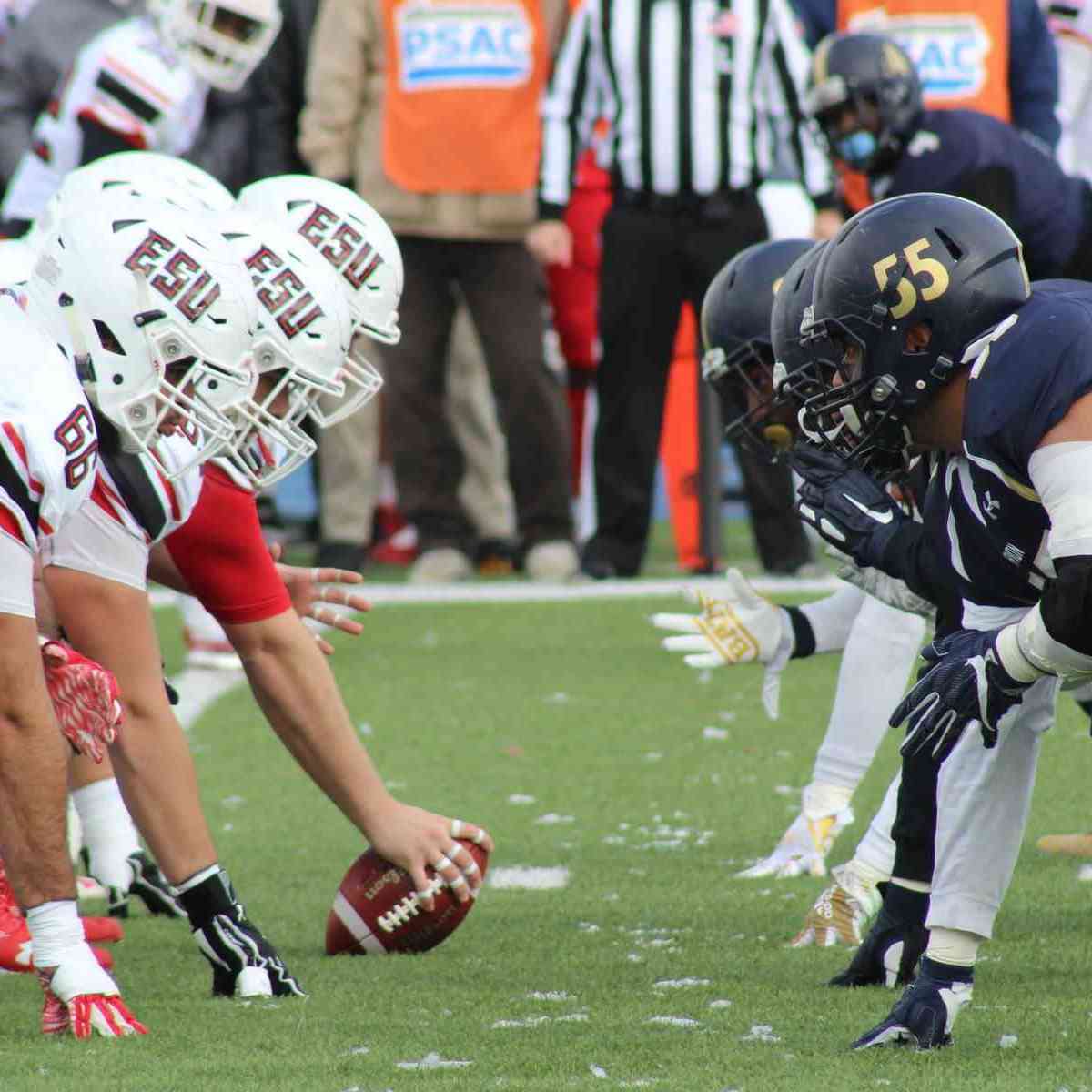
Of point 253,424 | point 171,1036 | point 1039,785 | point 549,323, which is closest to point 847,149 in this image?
point 1039,785

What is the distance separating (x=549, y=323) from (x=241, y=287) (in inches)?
270

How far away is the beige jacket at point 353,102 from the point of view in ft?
31.0

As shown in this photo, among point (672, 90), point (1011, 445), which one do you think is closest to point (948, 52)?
point (672, 90)

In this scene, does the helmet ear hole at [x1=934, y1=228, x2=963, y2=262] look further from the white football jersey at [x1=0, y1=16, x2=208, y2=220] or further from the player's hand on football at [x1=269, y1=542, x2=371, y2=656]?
the white football jersey at [x1=0, y1=16, x2=208, y2=220]

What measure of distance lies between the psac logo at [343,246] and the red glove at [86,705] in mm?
1307

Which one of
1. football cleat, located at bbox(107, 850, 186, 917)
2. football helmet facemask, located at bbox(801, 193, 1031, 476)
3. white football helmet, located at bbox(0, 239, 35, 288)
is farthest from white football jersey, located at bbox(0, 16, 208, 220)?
football helmet facemask, located at bbox(801, 193, 1031, 476)

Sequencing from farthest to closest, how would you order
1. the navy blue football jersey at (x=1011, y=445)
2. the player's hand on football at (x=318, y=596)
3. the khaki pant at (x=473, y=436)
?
the khaki pant at (x=473, y=436) → the player's hand on football at (x=318, y=596) → the navy blue football jersey at (x=1011, y=445)

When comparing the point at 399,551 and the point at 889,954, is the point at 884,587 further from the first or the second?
the point at 399,551

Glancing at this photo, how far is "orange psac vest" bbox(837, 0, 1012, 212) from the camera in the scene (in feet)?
29.4

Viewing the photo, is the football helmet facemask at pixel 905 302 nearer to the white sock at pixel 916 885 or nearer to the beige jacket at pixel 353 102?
the white sock at pixel 916 885

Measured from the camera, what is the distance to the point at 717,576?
9625 mm

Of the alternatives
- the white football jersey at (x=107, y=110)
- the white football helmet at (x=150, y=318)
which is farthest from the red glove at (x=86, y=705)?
the white football jersey at (x=107, y=110)

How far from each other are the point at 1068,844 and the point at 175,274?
8.04 ft

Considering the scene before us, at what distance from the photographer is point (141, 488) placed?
4.21 metres
